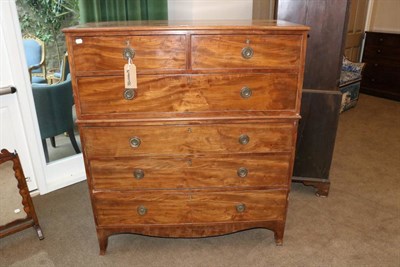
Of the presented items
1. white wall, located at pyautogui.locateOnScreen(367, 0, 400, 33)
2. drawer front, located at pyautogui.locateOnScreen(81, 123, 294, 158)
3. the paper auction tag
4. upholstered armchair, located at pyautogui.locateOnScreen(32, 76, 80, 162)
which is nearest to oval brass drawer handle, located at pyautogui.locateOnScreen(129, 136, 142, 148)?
drawer front, located at pyautogui.locateOnScreen(81, 123, 294, 158)

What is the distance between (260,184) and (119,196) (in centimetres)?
77

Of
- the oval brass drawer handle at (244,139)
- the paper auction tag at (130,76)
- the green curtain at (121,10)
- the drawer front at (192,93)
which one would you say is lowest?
the oval brass drawer handle at (244,139)

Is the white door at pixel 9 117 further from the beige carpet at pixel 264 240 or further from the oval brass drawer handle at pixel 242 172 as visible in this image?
the oval brass drawer handle at pixel 242 172

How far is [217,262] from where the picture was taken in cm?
191

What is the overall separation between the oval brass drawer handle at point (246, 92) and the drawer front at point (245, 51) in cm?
11

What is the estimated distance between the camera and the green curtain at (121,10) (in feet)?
7.52

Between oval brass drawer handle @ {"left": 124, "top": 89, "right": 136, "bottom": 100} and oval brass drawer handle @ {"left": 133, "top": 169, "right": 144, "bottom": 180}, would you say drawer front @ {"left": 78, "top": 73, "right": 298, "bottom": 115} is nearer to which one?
oval brass drawer handle @ {"left": 124, "top": 89, "right": 136, "bottom": 100}

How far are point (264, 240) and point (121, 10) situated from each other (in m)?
1.86

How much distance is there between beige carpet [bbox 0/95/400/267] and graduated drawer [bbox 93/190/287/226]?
231mm

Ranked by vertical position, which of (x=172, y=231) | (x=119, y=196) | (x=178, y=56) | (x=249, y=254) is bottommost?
(x=249, y=254)

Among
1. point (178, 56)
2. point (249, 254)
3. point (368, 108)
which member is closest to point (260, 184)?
point (249, 254)

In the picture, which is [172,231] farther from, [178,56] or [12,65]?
[12,65]

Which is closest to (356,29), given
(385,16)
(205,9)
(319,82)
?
(385,16)

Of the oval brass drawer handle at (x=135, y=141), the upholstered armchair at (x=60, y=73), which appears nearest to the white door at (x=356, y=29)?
the upholstered armchair at (x=60, y=73)
